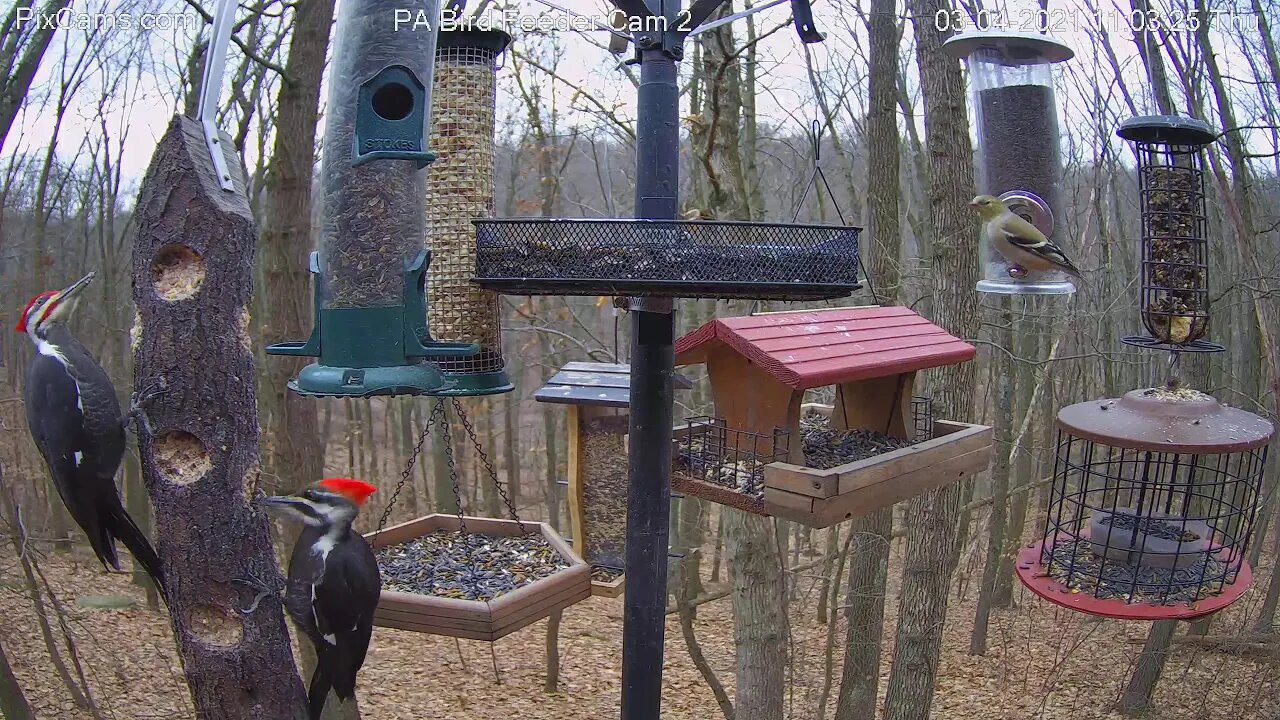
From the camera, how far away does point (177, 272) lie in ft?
9.52

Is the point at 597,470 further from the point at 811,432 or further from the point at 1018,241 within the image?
the point at 1018,241

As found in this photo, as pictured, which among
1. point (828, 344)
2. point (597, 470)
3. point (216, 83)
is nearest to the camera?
point (216, 83)

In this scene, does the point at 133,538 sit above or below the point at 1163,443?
below

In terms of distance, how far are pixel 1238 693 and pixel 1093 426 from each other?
7770 mm

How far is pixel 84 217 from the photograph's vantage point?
498 inches

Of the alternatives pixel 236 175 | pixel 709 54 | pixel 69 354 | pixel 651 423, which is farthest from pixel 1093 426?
pixel 709 54

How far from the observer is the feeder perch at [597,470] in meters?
4.54

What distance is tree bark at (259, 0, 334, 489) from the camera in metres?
7.21

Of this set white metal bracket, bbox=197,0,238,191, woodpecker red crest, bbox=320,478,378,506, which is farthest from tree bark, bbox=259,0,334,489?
white metal bracket, bbox=197,0,238,191

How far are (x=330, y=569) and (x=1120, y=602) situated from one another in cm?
318

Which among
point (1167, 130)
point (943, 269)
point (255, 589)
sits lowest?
point (255, 589)

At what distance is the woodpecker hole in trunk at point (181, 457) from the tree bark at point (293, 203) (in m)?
4.46

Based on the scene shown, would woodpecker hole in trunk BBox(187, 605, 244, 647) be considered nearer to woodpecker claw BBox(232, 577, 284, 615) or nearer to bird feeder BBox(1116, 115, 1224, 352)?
woodpecker claw BBox(232, 577, 284, 615)

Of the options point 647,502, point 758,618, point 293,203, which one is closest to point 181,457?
point 647,502
